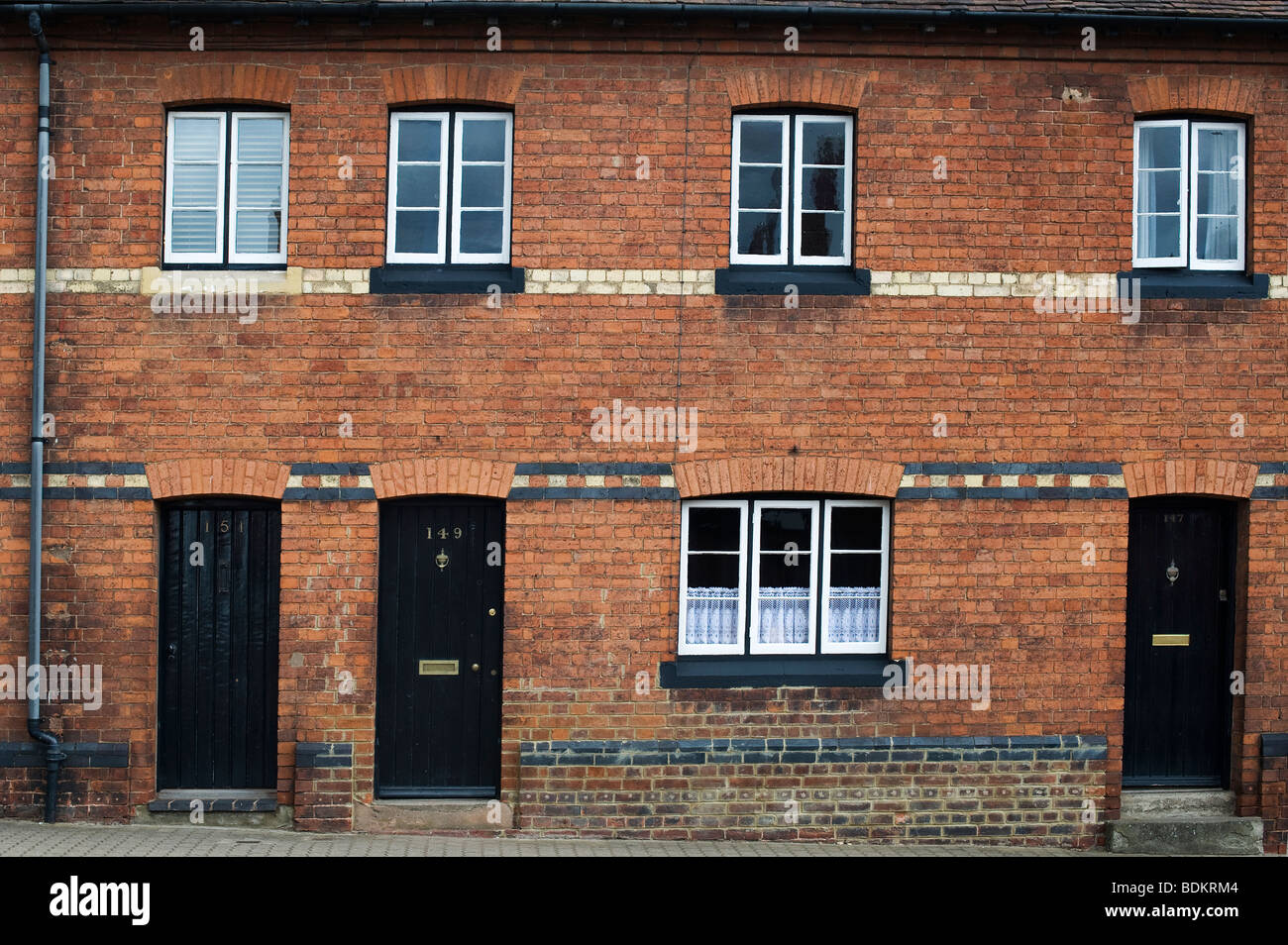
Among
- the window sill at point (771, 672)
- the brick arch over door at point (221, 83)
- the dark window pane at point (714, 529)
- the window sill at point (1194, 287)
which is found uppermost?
the brick arch over door at point (221, 83)

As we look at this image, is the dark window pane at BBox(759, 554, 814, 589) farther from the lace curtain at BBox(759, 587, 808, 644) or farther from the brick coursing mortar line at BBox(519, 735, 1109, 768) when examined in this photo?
the brick coursing mortar line at BBox(519, 735, 1109, 768)

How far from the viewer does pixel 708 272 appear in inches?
398

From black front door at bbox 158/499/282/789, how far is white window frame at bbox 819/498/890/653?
4.36m

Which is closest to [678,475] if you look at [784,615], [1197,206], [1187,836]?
[784,615]

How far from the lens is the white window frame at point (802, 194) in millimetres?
10297

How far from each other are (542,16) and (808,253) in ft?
9.12

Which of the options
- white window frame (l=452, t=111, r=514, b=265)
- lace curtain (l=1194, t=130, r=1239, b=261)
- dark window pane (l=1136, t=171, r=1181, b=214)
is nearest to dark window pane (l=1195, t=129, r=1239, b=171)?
lace curtain (l=1194, t=130, r=1239, b=261)

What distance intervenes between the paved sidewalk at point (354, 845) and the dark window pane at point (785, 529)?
2342 millimetres

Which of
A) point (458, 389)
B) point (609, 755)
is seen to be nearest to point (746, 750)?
point (609, 755)

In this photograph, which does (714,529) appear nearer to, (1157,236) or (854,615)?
(854,615)

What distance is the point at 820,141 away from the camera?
10.3 m

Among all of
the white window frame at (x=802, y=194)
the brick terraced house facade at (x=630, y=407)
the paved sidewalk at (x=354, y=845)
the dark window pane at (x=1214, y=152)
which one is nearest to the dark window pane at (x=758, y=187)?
the brick terraced house facade at (x=630, y=407)

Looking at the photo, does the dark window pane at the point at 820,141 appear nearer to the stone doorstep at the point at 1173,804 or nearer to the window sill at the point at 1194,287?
the window sill at the point at 1194,287

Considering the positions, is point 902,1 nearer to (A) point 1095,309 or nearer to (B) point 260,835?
(A) point 1095,309
